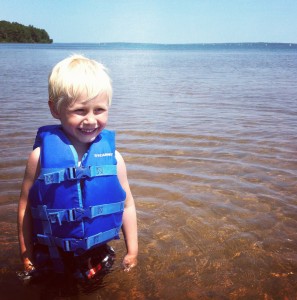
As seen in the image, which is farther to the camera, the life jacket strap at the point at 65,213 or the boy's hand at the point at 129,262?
the boy's hand at the point at 129,262

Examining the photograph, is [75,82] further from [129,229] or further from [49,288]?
[49,288]

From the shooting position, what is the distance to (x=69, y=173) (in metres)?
2.39

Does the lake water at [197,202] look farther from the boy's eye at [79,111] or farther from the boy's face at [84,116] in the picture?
the boy's eye at [79,111]

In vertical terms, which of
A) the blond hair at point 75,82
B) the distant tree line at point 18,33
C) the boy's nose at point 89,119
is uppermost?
the blond hair at point 75,82

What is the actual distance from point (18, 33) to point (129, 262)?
414ft

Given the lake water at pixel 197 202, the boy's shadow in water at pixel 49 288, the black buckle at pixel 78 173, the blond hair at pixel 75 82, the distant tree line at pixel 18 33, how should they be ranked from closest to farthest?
the blond hair at pixel 75 82 < the black buckle at pixel 78 173 < the boy's shadow in water at pixel 49 288 < the lake water at pixel 197 202 < the distant tree line at pixel 18 33

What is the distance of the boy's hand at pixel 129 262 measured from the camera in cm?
280

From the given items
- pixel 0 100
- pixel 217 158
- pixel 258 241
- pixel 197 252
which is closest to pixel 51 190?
pixel 197 252

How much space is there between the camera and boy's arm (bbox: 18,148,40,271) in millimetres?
2445

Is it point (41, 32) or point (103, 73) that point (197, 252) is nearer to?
point (103, 73)

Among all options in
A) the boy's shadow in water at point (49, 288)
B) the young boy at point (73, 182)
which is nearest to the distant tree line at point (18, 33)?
the boy's shadow in water at point (49, 288)

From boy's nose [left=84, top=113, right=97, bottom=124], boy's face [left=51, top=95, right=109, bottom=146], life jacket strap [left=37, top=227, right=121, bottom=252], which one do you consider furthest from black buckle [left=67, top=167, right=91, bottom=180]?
life jacket strap [left=37, top=227, right=121, bottom=252]

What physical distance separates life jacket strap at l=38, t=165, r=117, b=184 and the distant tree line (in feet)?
394

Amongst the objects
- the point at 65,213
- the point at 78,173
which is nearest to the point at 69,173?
the point at 78,173
